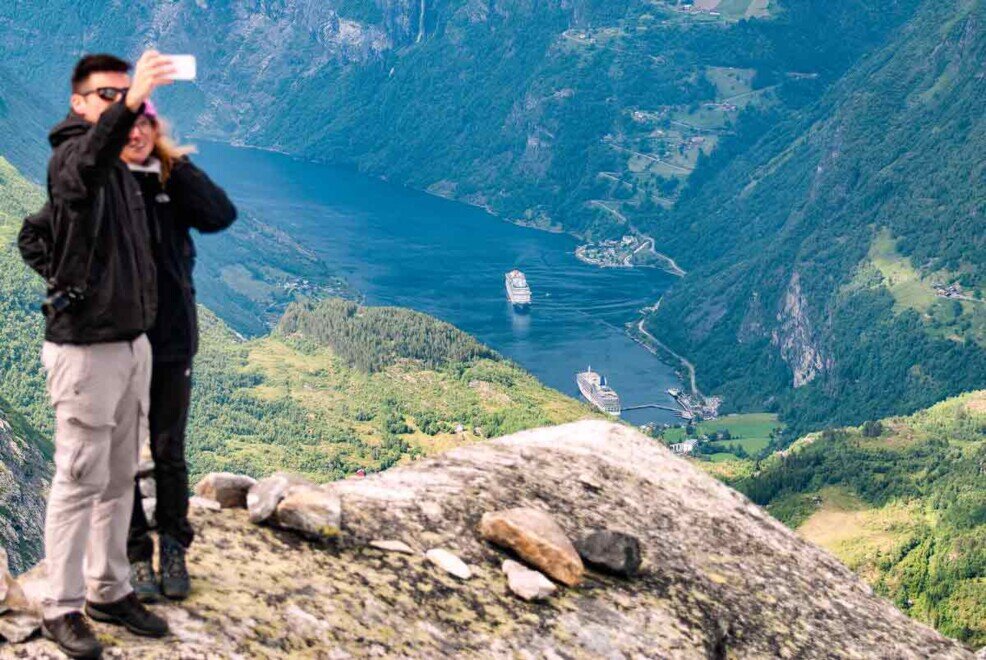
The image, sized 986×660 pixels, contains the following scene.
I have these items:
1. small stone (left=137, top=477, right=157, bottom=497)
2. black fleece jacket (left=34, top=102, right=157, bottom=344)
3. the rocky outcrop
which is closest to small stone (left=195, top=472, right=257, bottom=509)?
the rocky outcrop

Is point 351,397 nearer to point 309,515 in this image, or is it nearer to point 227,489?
point 227,489

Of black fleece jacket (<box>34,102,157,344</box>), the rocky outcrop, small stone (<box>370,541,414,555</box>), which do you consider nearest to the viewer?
black fleece jacket (<box>34,102,157,344</box>)

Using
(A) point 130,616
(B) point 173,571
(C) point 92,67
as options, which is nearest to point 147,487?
A: (B) point 173,571

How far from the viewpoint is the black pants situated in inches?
548

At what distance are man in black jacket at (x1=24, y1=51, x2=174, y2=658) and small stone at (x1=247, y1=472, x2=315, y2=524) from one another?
10.8ft

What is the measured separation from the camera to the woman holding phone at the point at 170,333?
1346cm

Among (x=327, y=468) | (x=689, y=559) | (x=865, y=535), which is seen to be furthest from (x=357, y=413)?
(x=689, y=559)

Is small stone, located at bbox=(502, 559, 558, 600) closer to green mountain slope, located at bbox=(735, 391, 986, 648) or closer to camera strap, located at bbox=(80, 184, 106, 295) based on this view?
camera strap, located at bbox=(80, 184, 106, 295)

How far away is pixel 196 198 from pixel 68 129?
1630mm

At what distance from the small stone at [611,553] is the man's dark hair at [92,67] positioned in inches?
372

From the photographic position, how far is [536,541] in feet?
57.0

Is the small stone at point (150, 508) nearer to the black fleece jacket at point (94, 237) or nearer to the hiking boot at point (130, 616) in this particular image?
the hiking boot at point (130, 616)

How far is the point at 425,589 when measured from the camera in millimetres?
15797

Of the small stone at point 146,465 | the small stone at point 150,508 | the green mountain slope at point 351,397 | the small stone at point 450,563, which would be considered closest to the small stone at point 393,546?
the small stone at point 450,563
